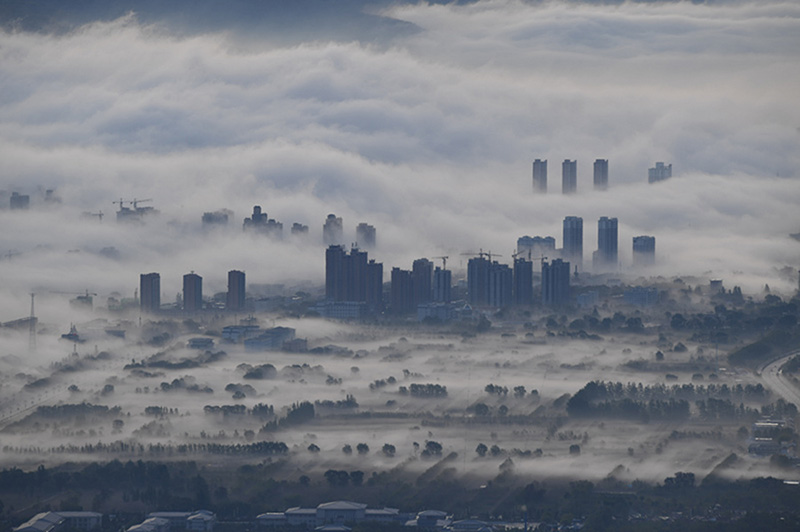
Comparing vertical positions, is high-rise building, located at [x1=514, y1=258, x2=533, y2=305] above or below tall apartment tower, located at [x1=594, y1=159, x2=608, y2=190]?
below

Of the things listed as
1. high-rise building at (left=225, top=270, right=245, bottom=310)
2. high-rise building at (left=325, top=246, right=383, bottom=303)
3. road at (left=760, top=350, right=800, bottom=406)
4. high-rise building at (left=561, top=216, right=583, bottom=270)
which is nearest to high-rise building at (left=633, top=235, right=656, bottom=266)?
high-rise building at (left=561, top=216, right=583, bottom=270)

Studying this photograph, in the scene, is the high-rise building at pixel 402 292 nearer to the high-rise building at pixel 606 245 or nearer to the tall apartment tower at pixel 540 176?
the high-rise building at pixel 606 245

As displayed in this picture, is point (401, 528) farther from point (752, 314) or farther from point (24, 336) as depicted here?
point (752, 314)

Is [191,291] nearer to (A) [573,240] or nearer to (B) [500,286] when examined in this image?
(B) [500,286]

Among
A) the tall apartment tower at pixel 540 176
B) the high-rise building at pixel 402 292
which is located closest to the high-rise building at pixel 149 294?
the high-rise building at pixel 402 292

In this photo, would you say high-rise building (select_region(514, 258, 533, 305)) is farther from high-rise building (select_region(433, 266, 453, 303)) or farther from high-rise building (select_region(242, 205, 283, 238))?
high-rise building (select_region(242, 205, 283, 238))
